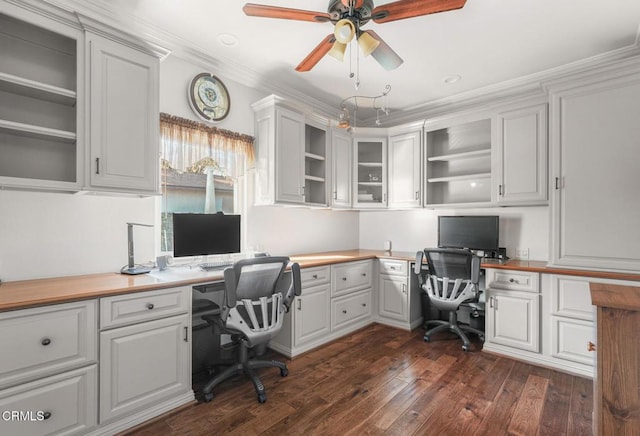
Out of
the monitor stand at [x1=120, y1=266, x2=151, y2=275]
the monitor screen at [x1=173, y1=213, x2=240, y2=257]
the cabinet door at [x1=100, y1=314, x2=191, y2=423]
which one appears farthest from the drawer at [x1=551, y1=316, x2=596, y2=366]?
the monitor stand at [x1=120, y1=266, x2=151, y2=275]

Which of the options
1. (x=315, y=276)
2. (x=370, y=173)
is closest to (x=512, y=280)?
(x=315, y=276)

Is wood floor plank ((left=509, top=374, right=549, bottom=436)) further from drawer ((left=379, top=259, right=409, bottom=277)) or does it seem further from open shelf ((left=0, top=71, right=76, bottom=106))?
open shelf ((left=0, top=71, right=76, bottom=106))

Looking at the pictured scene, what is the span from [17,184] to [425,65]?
3383 millimetres

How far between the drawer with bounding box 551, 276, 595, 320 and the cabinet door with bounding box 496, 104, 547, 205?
2.66 ft

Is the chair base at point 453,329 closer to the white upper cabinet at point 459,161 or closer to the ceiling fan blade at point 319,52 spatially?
the white upper cabinet at point 459,161

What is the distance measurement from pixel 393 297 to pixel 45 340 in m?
3.19

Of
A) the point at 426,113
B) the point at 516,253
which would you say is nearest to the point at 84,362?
the point at 516,253

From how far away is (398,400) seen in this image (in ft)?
7.43

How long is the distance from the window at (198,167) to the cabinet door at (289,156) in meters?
0.34

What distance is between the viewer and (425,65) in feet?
10.3

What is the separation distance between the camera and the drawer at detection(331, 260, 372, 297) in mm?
3412

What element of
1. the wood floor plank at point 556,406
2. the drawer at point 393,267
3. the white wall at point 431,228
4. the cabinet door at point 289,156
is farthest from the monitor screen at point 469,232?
the cabinet door at point 289,156

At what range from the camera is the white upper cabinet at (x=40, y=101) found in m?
1.91

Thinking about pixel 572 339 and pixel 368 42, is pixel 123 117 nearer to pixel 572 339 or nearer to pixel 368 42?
pixel 368 42
